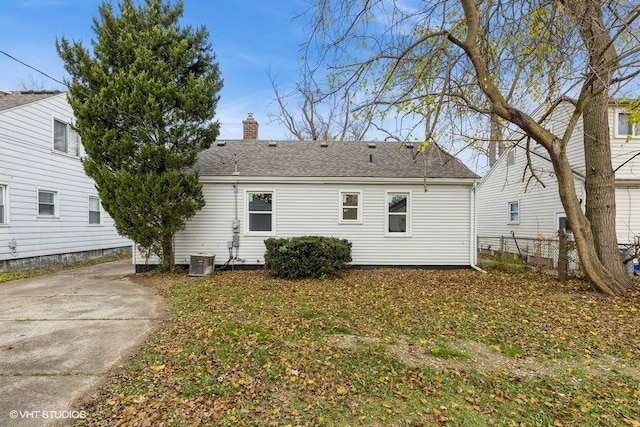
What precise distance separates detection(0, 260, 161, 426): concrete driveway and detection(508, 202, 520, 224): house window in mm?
14659

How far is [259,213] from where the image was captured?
10.9 m

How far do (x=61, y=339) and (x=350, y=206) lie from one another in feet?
26.1

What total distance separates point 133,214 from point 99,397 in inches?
262

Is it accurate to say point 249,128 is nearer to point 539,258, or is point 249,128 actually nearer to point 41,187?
point 41,187

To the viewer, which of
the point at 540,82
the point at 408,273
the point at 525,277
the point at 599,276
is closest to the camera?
the point at 599,276

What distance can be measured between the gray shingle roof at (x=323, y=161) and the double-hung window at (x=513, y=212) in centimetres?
575

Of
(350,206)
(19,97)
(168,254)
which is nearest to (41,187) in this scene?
(19,97)

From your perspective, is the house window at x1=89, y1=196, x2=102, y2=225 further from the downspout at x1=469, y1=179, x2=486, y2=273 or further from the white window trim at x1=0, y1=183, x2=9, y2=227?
the downspout at x1=469, y1=179, x2=486, y2=273

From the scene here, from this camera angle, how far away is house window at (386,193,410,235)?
A: 1109 cm

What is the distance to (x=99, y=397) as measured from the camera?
3.09 metres

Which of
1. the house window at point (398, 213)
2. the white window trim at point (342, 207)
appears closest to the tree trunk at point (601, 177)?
the house window at point (398, 213)

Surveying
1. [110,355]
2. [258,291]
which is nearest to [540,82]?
[258,291]

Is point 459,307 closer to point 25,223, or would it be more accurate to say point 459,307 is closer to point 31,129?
point 25,223

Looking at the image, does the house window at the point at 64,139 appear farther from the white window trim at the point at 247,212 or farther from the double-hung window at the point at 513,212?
the double-hung window at the point at 513,212
